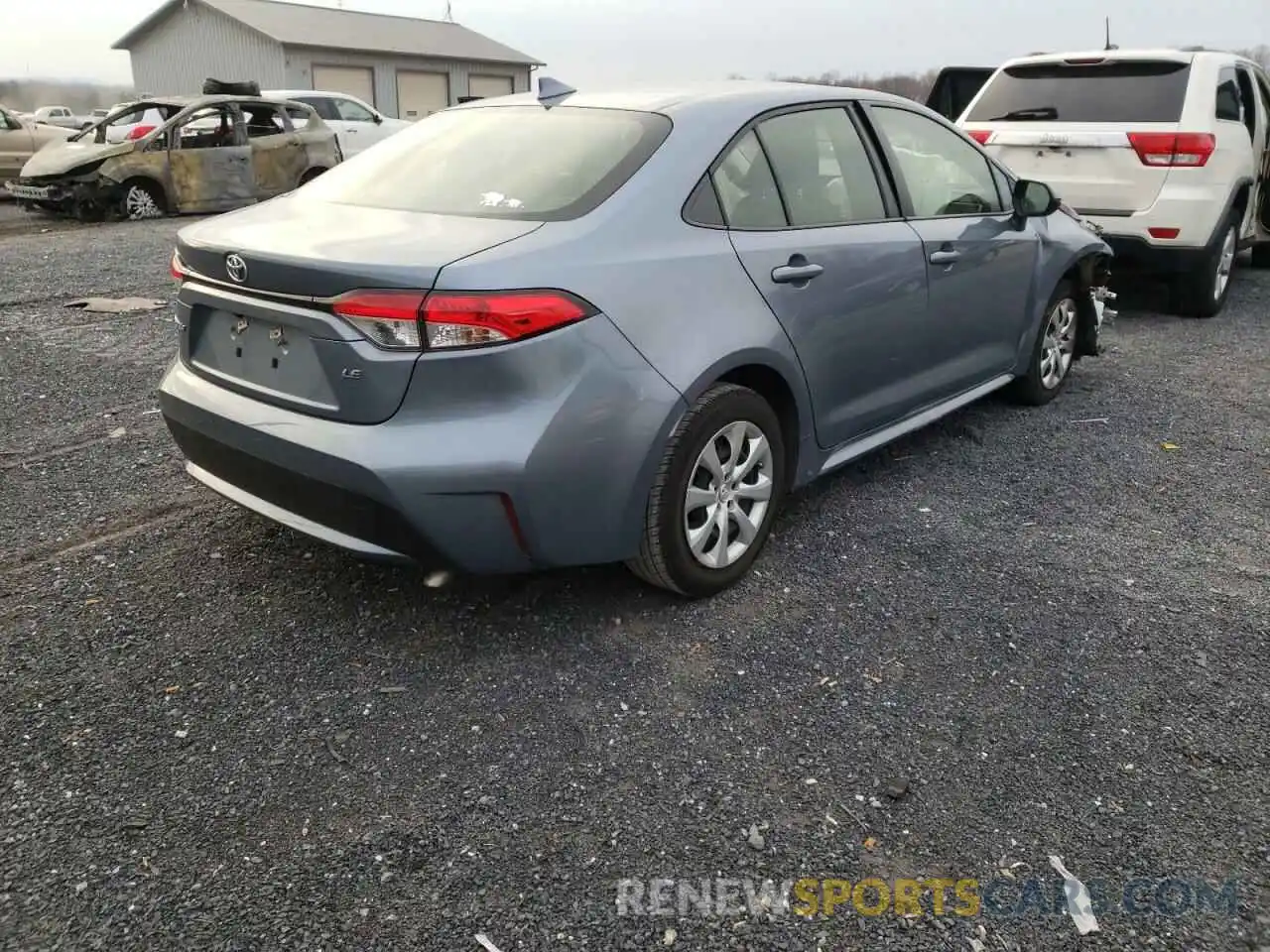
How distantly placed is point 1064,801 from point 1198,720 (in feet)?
1.93

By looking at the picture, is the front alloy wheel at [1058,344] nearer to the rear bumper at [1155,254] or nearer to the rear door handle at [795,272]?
the rear bumper at [1155,254]

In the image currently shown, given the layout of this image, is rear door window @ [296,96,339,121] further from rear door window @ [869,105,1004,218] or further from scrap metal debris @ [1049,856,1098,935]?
scrap metal debris @ [1049,856,1098,935]

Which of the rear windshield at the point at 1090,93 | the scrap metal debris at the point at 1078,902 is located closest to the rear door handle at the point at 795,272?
the scrap metal debris at the point at 1078,902

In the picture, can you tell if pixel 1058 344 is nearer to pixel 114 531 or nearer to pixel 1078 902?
pixel 1078 902

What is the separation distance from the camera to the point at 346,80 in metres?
30.6

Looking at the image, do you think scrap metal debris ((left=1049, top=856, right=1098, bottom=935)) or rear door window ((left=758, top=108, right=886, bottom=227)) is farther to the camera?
Answer: rear door window ((left=758, top=108, right=886, bottom=227))

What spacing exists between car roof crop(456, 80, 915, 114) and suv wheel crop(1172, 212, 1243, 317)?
4.51 meters

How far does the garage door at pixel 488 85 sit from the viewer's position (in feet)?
111

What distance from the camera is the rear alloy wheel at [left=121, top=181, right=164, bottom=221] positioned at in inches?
474

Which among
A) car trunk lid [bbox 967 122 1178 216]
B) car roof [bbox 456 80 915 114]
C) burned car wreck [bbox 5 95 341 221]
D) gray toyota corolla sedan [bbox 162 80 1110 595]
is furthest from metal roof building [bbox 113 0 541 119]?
gray toyota corolla sedan [bbox 162 80 1110 595]

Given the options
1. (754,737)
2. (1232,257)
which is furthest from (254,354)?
(1232,257)

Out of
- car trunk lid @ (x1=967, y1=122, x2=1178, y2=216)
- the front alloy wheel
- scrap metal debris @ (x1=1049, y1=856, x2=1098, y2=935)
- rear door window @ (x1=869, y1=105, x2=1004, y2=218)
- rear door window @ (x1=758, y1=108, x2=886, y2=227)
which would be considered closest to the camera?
scrap metal debris @ (x1=1049, y1=856, x2=1098, y2=935)

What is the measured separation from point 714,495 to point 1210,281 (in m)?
5.78

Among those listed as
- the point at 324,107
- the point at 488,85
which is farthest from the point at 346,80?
the point at 324,107
